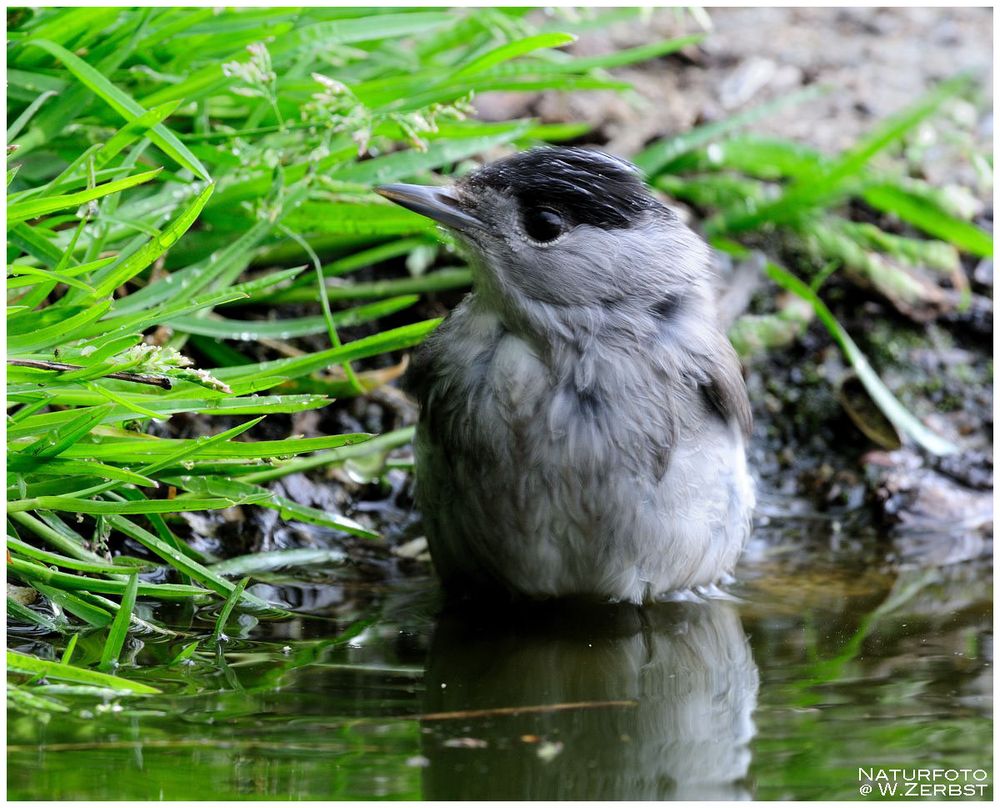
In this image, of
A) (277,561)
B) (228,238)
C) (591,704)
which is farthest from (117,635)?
(228,238)

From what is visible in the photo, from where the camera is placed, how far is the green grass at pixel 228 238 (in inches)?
133

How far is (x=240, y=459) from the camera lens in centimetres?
368

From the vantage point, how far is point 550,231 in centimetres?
388

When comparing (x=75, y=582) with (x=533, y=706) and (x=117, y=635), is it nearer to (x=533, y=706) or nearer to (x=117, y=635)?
(x=117, y=635)

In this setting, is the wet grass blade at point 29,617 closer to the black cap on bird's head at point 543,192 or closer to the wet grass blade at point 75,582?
the wet grass blade at point 75,582

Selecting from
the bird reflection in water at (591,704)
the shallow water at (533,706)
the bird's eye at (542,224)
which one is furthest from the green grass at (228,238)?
the bird reflection in water at (591,704)

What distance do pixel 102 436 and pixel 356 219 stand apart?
1.57 metres

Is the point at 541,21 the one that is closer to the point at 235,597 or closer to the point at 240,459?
the point at 240,459

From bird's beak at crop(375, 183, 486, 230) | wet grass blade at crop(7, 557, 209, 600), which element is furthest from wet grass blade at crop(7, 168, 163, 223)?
wet grass blade at crop(7, 557, 209, 600)

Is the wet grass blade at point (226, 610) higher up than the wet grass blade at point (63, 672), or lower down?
lower down

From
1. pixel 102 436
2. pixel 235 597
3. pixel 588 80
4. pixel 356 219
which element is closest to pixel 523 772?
pixel 235 597

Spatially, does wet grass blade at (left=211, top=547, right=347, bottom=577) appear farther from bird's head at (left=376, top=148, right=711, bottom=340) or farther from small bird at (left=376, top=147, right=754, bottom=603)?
bird's head at (left=376, top=148, right=711, bottom=340)

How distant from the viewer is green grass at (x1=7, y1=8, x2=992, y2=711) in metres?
3.38

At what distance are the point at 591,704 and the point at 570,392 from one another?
3.47 feet
